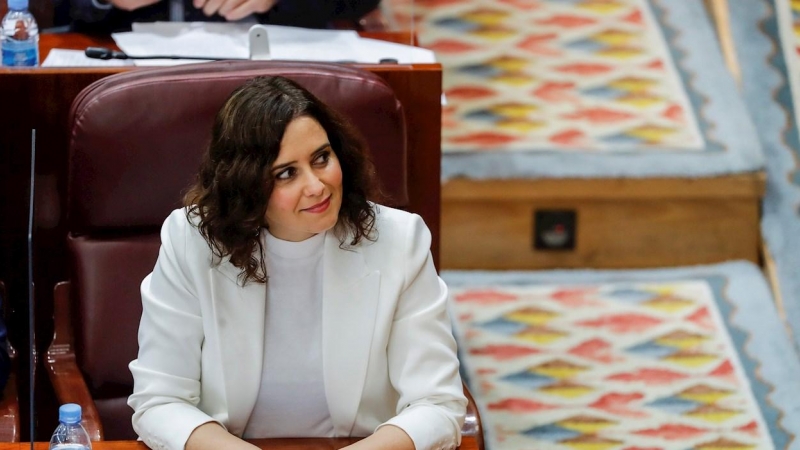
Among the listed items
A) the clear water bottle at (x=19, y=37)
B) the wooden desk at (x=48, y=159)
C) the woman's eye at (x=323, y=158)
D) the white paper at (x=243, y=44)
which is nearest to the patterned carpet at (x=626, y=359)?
the wooden desk at (x=48, y=159)

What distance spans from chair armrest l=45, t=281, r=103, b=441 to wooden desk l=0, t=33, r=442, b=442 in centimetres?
7

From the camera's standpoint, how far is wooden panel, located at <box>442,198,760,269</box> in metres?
2.88

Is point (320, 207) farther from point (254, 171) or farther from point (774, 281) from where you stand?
point (774, 281)

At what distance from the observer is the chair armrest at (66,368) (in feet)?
5.64

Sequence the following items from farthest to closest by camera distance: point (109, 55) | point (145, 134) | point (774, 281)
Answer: point (774, 281) → point (109, 55) → point (145, 134)

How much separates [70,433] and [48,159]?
0.58m

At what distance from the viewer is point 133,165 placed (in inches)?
70.6

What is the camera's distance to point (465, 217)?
2.88 m

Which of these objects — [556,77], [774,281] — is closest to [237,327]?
[774,281]

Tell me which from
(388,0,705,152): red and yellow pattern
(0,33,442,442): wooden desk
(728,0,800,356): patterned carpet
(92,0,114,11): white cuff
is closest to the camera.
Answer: (0,33,442,442): wooden desk

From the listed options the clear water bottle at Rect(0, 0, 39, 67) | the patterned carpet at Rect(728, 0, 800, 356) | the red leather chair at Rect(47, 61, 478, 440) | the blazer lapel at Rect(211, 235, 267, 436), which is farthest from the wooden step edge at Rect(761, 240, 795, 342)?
the clear water bottle at Rect(0, 0, 39, 67)

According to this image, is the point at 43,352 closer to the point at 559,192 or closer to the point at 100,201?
the point at 100,201

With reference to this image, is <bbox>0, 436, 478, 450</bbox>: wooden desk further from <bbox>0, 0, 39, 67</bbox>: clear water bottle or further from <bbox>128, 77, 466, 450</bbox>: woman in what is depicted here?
<bbox>0, 0, 39, 67</bbox>: clear water bottle

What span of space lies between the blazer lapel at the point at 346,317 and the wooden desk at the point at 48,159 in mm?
361
